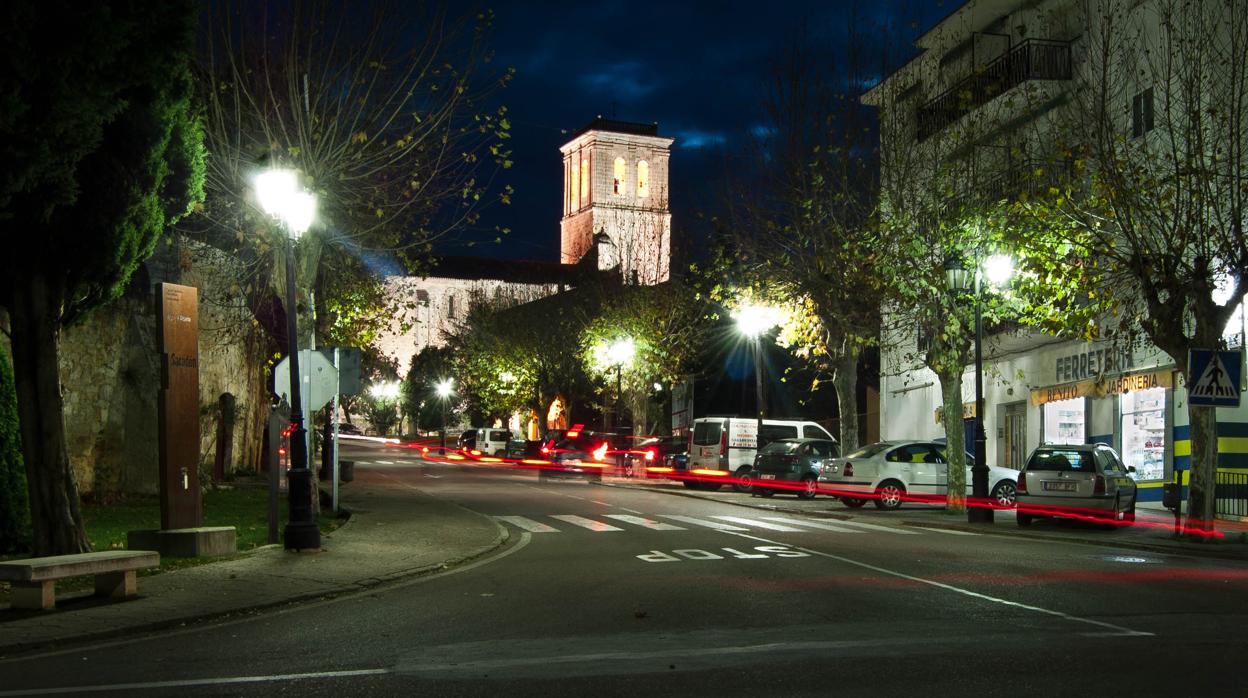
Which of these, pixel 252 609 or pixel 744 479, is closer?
pixel 252 609

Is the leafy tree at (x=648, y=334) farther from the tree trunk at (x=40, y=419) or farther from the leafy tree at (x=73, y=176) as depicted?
the tree trunk at (x=40, y=419)

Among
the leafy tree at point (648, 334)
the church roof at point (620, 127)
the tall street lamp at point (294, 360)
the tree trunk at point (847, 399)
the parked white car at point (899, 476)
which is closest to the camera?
the tall street lamp at point (294, 360)

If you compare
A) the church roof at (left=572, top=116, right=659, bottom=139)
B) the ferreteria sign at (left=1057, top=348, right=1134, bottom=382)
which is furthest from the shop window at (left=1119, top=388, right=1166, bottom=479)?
the church roof at (left=572, top=116, right=659, bottom=139)

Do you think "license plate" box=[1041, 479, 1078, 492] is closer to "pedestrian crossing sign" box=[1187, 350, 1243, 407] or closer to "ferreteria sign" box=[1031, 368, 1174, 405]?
"ferreteria sign" box=[1031, 368, 1174, 405]

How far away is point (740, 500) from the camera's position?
30562 mm

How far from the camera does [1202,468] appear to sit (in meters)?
19.4

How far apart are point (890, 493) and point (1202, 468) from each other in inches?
338

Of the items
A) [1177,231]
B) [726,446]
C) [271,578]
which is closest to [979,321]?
[1177,231]

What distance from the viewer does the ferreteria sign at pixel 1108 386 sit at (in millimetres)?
26875

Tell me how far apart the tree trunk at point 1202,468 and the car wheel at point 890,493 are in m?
8.31

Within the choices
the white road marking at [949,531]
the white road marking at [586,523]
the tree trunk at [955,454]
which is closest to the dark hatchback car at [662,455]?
the tree trunk at [955,454]

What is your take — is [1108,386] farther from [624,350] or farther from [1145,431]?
[624,350]

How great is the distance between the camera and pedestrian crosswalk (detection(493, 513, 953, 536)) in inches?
814

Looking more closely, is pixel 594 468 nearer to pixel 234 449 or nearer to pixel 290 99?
pixel 234 449
